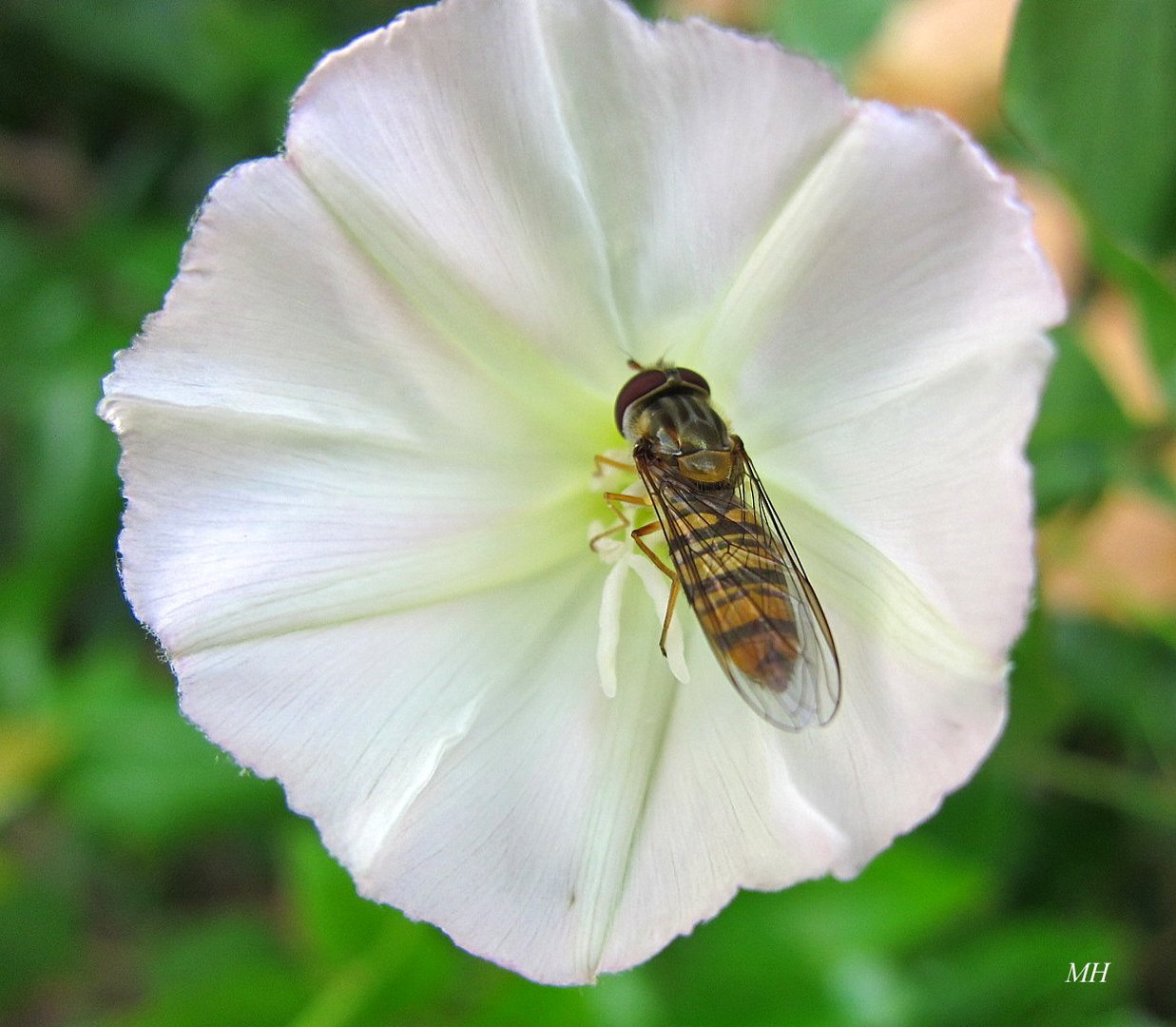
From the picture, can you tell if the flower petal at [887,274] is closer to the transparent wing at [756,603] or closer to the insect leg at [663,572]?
the transparent wing at [756,603]

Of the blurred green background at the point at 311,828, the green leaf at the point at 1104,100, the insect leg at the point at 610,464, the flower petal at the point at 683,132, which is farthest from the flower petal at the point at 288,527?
the green leaf at the point at 1104,100

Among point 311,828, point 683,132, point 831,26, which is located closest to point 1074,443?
point 831,26

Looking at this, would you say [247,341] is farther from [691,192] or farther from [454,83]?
[691,192]

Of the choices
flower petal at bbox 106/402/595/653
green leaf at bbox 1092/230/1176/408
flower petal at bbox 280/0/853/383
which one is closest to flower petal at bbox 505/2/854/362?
flower petal at bbox 280/0/853/383

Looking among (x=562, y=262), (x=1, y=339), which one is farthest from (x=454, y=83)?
(x=1, y=339)

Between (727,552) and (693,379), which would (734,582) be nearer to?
(727,552)

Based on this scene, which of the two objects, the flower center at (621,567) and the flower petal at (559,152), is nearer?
the flower petal at (559,152)
